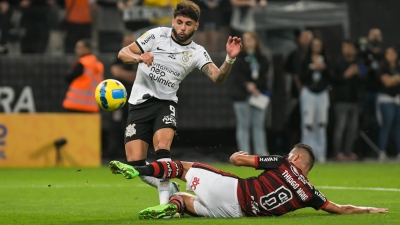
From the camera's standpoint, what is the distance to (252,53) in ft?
58.2

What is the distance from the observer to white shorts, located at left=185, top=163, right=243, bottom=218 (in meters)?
8.69

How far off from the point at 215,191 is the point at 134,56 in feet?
6.11

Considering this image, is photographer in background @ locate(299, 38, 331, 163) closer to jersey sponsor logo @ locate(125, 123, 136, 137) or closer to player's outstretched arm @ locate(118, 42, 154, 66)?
player's outstretched arm @ locate(118, 42, 154, 66)

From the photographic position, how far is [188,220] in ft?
28.3

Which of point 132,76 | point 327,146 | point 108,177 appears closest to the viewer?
point 108,177

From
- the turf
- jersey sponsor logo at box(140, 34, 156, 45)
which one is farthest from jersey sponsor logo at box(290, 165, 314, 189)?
jersey sponsor logo at box(140, 34, 156, 45)

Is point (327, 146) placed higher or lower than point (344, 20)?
lower

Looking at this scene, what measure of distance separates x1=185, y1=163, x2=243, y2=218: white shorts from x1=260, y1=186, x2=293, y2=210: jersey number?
0.28 m

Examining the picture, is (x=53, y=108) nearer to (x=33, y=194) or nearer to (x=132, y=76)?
(x=132, y=76)

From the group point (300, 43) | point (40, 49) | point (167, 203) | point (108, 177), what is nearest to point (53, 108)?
point (40, 49)

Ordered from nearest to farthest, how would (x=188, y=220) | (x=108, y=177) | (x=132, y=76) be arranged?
1. (x=188, y=220)
2. (x=108, y=177)
3. (x=132, y=76)

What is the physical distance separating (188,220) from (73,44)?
10356 millimetres

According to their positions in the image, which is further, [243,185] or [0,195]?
[0,195]

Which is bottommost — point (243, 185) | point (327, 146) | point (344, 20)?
point (327, 146)
